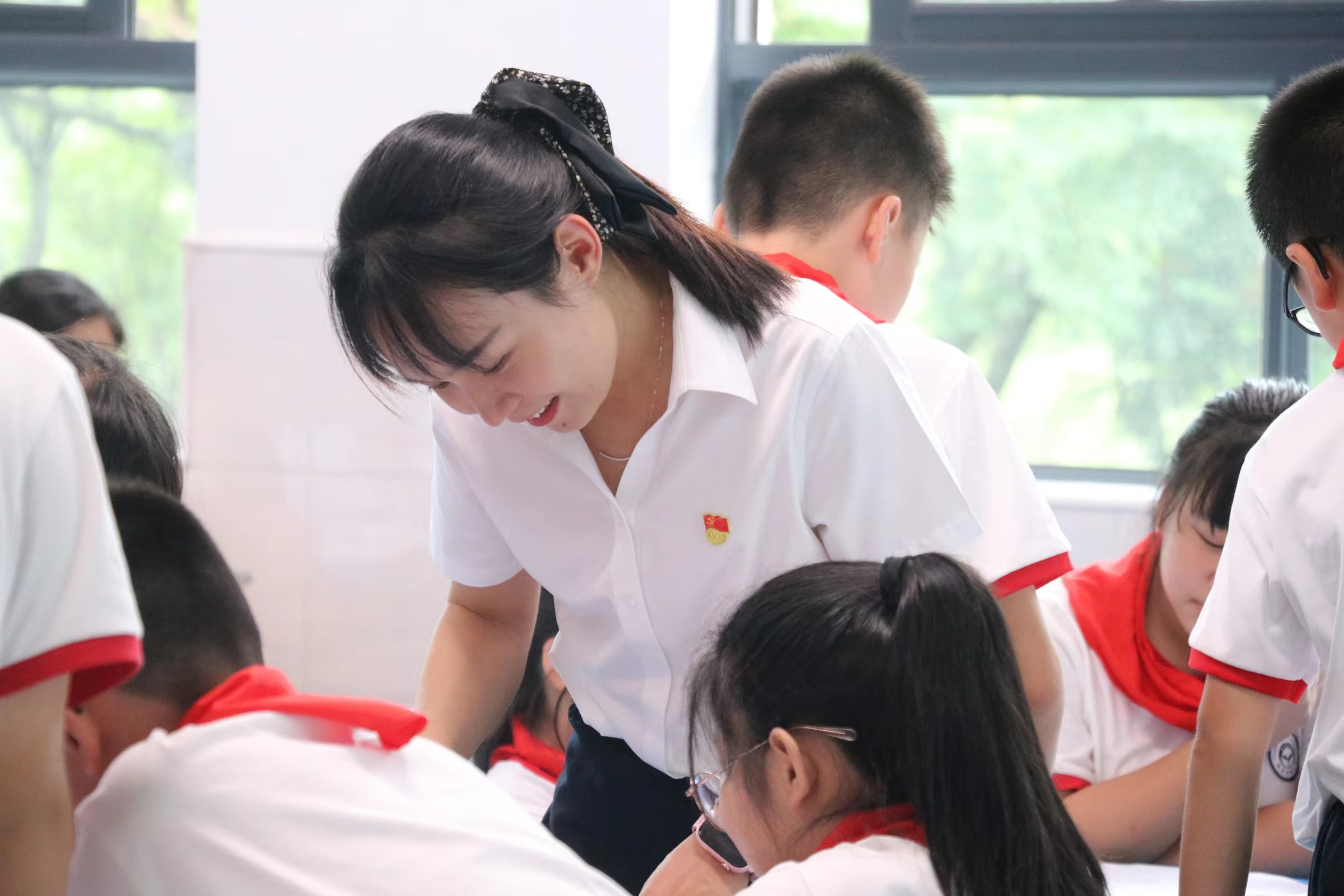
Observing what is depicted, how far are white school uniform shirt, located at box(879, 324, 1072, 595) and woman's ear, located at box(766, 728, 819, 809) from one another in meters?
0.35

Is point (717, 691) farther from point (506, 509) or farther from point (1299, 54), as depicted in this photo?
point (1299, 54)

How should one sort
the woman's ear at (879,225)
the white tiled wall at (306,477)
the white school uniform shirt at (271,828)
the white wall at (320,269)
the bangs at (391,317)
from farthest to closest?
1. the white tiled wall at (306,477)
2. the white wall at (320,269)
3. the woman's ear at (879,225)
4. the bangs at (391,317)
5. the white school uniform shirt at (271,828)

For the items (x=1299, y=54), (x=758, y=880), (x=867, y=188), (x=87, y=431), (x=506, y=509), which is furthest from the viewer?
(x=1299, y=54)

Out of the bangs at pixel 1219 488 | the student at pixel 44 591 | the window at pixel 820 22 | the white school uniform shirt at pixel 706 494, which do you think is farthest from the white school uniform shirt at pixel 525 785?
the window at pixel 820 22

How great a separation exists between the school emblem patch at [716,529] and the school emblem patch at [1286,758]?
3.47 ft

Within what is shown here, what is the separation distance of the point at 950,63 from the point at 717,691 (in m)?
2.10

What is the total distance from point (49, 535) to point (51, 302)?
6.06ft

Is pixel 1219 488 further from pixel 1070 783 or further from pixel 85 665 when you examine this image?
pixel 85 665

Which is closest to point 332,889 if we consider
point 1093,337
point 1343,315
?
point 1343,315

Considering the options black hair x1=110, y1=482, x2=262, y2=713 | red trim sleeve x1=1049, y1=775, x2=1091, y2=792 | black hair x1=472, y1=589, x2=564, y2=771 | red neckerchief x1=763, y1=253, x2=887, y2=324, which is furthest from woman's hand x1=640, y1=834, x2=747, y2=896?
black hair x1=472, y1=589, x2=564, y2=771

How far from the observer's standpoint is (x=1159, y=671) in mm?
1965

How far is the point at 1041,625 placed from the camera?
1.38 m

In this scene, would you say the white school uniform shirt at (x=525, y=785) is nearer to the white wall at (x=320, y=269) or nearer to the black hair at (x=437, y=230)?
the white wall at (x=320, y=269)

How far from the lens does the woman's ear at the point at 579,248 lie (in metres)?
1.13
